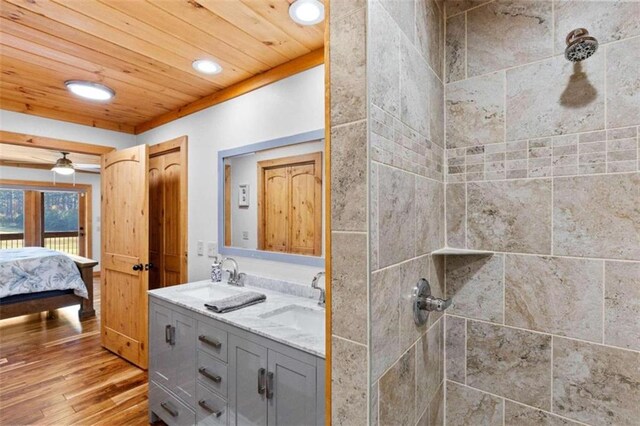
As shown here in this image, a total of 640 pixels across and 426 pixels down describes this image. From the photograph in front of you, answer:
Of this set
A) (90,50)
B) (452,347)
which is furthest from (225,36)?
(452,347)

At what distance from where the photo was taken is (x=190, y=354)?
1.76m

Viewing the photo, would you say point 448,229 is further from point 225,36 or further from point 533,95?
point 225,36

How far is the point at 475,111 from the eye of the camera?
4.14 ft

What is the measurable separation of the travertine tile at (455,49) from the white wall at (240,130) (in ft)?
2.39

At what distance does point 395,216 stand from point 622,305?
80cm

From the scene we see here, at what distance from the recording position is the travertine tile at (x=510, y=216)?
112 cm

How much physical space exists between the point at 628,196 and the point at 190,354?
6.76 feet

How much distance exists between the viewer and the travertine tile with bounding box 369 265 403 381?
0.79 meters

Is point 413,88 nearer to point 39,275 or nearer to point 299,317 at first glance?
point 299,317

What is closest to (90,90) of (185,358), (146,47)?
(146,47)

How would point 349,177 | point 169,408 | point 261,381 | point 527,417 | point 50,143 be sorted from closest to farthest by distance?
point 349,177
point 527,417
point 261,381
point 169,408
point 50,143

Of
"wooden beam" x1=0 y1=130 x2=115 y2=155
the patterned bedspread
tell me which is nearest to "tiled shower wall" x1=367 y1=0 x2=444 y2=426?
"wooden beam" x1=0 y1=130 x2=115 y2=155

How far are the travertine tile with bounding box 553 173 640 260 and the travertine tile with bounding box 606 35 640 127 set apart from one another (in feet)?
0.61

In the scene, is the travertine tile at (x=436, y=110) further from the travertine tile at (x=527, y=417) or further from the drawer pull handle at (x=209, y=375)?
the drawer pull handle at (x=209, y=375)
